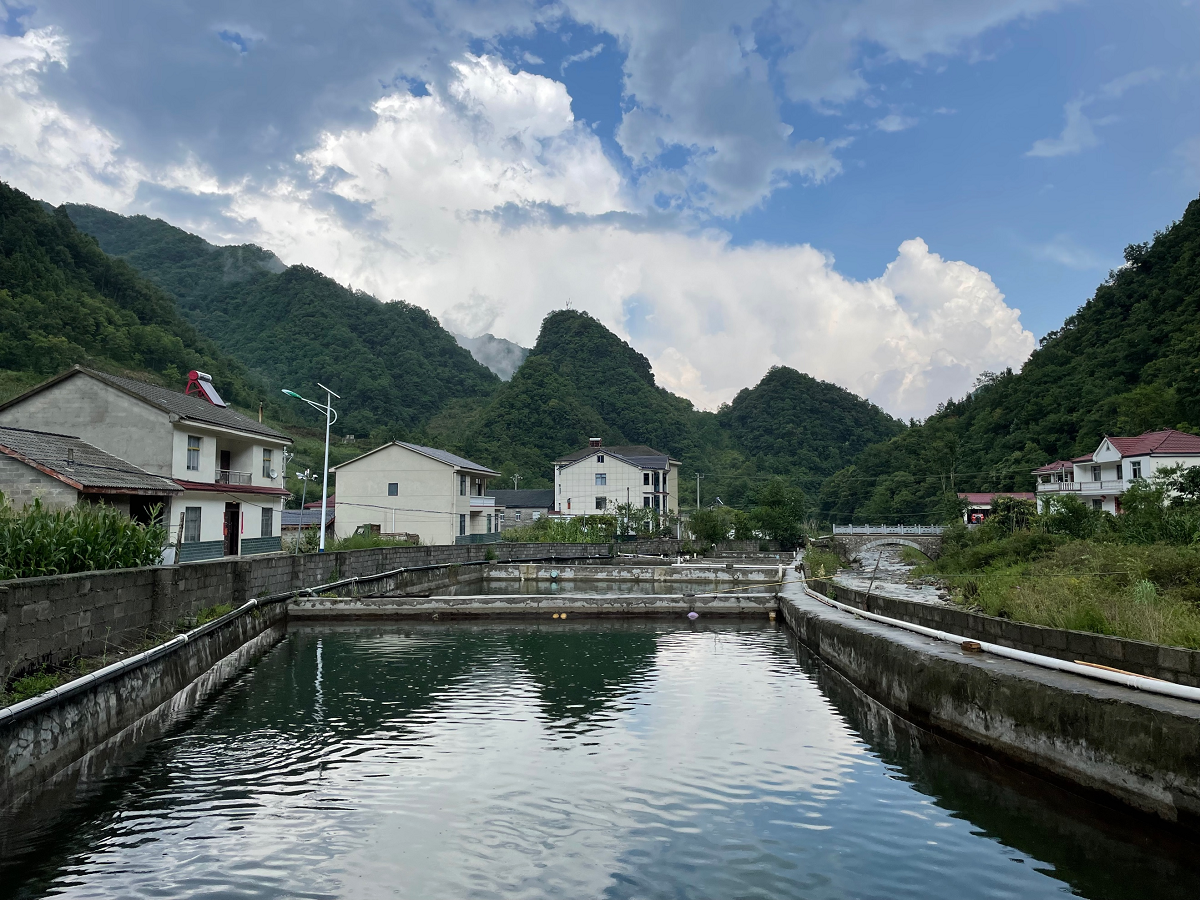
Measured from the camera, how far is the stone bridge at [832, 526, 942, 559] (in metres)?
66.5

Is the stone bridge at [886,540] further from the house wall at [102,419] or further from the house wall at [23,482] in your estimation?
the house wall at [23,482]

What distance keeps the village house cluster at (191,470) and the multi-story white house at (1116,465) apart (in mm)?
37264

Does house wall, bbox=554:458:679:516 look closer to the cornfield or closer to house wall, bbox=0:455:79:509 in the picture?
house wall, bbox=0:455:79:509

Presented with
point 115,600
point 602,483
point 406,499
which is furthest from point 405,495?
point 115,600

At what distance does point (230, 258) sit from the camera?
127 metres

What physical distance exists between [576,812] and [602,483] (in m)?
61.7

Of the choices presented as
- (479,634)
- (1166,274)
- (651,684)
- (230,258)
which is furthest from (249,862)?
(230,258)

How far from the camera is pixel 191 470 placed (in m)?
27.0

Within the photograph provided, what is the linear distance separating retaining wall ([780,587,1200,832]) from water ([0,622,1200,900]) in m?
0.28

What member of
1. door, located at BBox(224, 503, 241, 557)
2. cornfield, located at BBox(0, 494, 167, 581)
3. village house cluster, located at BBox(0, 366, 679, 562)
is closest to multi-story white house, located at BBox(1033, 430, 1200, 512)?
village house cluster, located at BBox(0, 366, 679, 562)

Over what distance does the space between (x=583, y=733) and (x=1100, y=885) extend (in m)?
6.33

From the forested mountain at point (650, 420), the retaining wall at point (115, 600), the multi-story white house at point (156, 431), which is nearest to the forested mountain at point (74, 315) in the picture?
the multi-story white house at point (156, 431)

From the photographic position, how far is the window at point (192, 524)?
26.1 meters

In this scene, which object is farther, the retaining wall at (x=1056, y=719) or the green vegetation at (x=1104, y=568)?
the green vegetation at (x=1104, y=568)
